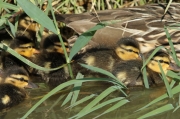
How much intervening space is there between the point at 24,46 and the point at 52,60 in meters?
0.23

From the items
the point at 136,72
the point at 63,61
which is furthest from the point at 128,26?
the point at 63,61

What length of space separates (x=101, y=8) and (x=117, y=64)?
971mm

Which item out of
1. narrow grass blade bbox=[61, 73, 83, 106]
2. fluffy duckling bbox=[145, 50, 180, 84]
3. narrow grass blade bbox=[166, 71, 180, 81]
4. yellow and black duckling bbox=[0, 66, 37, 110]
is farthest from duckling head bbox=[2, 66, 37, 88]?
narrow grass blade bbox=[166, 71, 180, 81]

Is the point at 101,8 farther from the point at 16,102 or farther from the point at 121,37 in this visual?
the point at 16,102

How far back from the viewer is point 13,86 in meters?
3.87

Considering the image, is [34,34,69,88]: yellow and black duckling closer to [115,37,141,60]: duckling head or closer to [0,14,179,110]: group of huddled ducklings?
[0,14,179,110]: group of huddled ducklings

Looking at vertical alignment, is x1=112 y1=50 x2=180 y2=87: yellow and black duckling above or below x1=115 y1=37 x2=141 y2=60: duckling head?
below

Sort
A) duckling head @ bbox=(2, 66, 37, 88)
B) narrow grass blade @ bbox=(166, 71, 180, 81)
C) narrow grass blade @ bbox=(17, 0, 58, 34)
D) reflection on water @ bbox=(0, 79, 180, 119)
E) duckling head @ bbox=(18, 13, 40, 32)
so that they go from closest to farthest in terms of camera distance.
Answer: narrow grass blade @ bbox=(17, 0, 58, 34), reflection on water @ bbox=(0, 79, 180, 119), narrow grass blade @ bbox=(166, 71, 180, 81), duckling head @ bbox=(2, 66, 37, 88), duckling head @ bbox=(18, 13, 40, 32)

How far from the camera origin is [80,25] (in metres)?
4.37

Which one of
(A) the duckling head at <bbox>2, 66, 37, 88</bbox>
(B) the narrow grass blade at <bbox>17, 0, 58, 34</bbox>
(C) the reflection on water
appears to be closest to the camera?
(B) the narrow grass blade at <bbox>17, 0, 58, 34</bbox>

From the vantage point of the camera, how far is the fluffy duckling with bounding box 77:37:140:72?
4.13 metres

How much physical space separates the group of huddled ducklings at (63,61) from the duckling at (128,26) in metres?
0.11

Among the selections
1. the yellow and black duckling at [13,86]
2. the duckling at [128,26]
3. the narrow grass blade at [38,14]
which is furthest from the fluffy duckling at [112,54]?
the narrow grass blade at [38,14]

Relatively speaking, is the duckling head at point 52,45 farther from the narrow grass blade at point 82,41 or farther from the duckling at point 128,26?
the narrow grass blade at point 82,41
